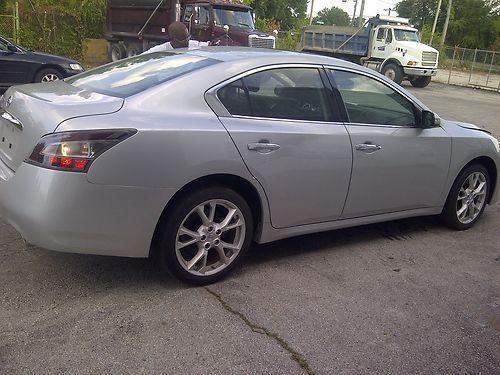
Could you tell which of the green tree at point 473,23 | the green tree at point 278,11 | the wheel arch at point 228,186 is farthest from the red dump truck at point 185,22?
the green tree at point 473,23

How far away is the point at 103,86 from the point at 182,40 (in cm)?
322

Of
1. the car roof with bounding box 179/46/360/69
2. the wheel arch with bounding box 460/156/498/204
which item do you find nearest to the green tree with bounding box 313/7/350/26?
the wheel arch with bounding box 460/156/498/204

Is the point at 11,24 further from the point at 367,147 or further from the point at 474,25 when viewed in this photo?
the point at 474,25

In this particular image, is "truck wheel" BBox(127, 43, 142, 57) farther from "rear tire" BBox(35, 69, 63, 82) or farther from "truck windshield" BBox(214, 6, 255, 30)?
"rear tire" BBox(35, 69, 63, 82)

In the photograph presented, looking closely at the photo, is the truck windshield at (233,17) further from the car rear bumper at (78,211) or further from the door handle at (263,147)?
the car rear bumper at (78,211)

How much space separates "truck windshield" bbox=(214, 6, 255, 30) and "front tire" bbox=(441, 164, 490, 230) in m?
13.5

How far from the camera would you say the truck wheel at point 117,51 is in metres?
21.2

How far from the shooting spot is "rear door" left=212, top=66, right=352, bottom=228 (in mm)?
3529

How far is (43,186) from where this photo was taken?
295 cm

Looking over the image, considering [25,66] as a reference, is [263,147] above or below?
above

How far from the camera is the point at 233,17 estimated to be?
17.7 m

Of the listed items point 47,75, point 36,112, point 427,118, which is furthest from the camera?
point 47,75

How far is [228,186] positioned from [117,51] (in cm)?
1978

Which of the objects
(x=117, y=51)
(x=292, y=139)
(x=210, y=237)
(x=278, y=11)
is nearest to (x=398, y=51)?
(x=117, y=51)
